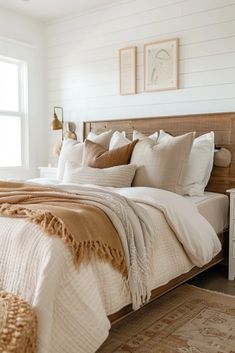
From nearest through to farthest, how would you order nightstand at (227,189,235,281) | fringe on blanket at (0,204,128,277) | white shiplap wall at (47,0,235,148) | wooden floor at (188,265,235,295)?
fringe on blanket at (0,204,128,277), wooden floor at (188,265,235,295), nightstand at (227,189,235,281), white shiplap wall at (47,0,235,148)

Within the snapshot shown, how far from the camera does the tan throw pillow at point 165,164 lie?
3.08m

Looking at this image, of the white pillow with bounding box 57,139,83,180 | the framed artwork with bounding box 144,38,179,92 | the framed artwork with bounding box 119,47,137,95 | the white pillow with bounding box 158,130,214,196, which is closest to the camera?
the white pillow with bounding box 158,130,214,196

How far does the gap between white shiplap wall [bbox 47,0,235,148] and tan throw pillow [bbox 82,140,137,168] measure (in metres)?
0.84

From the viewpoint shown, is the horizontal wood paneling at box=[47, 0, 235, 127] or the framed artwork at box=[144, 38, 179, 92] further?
the framed artwork at box=[144, 38, 179, 92]

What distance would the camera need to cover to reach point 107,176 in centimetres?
311

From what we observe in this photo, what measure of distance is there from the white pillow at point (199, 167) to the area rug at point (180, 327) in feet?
2.83

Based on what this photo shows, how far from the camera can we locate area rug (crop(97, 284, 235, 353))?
2.14 meters

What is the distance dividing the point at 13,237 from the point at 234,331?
1.37 metres

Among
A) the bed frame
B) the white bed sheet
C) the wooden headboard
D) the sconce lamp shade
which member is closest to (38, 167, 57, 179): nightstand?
the sconce lamp shade

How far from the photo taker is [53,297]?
171 centimetres

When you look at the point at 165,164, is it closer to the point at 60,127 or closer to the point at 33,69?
the point at 60,127

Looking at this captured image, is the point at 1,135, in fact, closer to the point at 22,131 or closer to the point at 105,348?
the point at 22,131

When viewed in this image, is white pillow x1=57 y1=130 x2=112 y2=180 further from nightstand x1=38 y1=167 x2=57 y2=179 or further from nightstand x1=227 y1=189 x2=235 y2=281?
nightstand x1=227 y1=189 x2=235 y2=281

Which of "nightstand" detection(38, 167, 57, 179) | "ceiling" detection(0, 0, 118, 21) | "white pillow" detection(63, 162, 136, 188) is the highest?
"ceiling" detection(0, 0, 118, 21)
